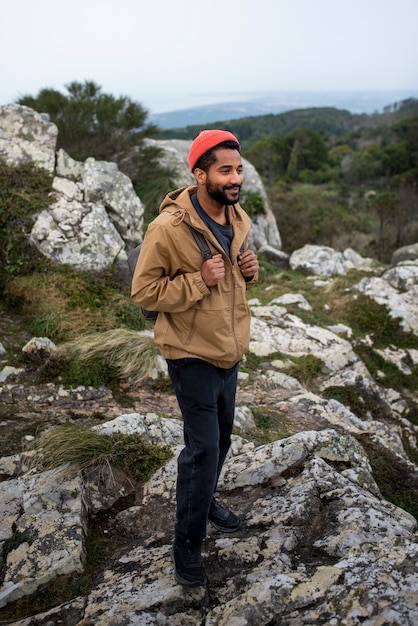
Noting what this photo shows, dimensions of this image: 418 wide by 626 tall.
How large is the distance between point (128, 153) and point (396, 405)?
7.74 m

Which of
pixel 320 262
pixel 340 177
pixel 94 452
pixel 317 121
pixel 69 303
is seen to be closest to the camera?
pixel 94 452

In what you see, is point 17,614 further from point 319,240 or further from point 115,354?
point 319,240

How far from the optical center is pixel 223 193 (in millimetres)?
2229

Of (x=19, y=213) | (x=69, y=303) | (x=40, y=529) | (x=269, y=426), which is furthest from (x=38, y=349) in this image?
(x=19, y=213)

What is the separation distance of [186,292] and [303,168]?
2019 inches

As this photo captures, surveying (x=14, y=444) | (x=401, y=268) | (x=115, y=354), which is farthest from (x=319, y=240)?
(x=14, y=444)

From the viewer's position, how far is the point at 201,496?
7.58 feet

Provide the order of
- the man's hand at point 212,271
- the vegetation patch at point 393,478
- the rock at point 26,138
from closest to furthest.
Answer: the man's hand at point 212,271 → the vegetation patch at point 393,478 → the rock at point 26,138

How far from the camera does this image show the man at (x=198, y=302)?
217 cm

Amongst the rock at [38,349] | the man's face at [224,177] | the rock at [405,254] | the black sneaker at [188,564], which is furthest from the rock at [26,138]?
the rock at [405,254]

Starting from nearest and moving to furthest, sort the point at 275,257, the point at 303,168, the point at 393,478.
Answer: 1. the point at 393,478
2. the point at 275,257
3. the point at 303,168

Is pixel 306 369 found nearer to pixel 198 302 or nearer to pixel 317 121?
pixel 198 302

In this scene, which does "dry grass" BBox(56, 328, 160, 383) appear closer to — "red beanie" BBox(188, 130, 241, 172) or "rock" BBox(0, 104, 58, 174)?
"red beanie" BBox(188, 130, 241, 172)

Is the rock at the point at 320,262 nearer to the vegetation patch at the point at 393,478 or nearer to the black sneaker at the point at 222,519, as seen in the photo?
A: the vegetation patch at the point at 393,478
